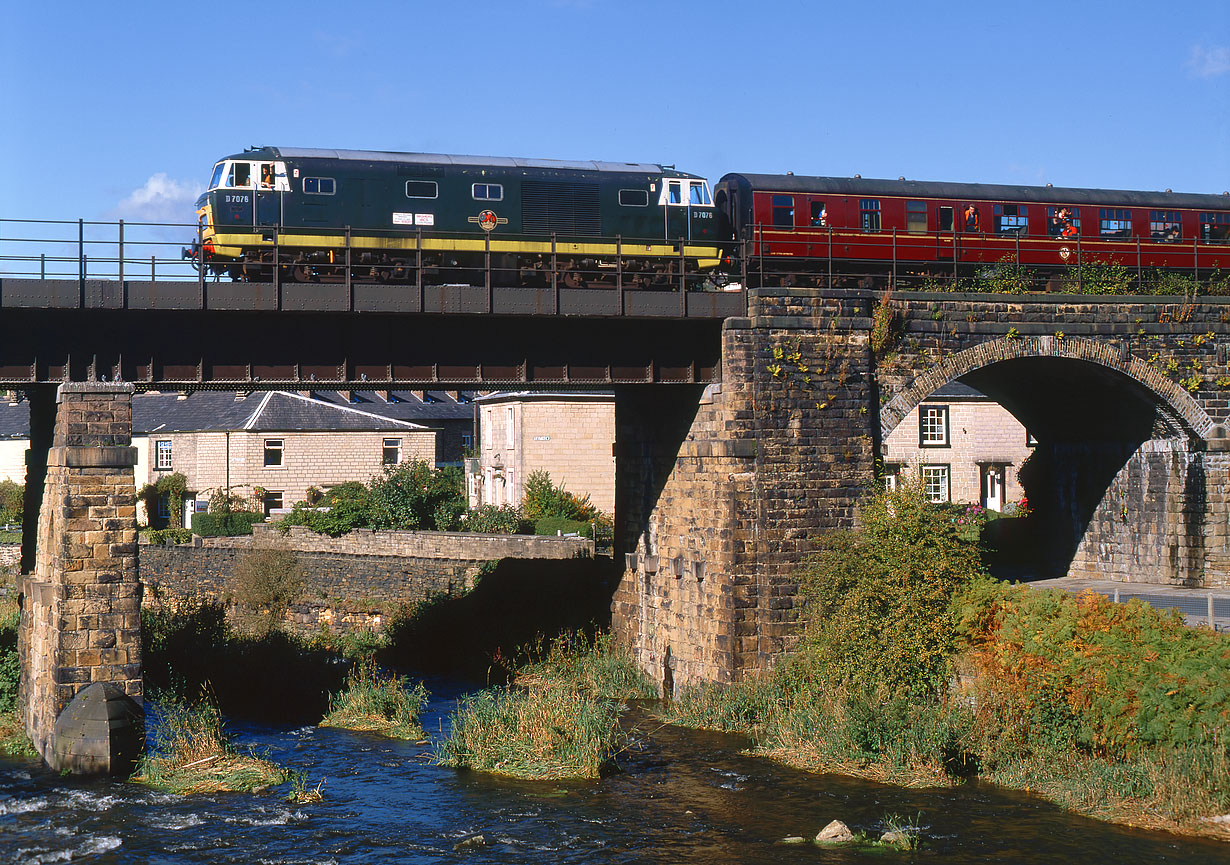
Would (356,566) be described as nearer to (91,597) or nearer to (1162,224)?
(91,597)

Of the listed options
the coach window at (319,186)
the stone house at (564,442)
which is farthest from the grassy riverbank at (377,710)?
the stone house at (564,442)

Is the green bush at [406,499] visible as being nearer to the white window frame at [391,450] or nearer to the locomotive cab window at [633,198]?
the white window frame at [391,450]

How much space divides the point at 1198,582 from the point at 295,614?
79.8 ft

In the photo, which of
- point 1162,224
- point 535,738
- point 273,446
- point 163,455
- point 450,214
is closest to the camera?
point 535,738

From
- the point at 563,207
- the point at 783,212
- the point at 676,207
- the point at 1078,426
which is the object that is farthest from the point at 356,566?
the point at 1078,426

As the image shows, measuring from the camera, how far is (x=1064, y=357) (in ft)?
77.9

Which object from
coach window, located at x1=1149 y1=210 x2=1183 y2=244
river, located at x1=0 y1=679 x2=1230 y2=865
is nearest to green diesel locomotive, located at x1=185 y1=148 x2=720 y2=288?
river, located at x1=0 y1=679 x2=1230 y2=865

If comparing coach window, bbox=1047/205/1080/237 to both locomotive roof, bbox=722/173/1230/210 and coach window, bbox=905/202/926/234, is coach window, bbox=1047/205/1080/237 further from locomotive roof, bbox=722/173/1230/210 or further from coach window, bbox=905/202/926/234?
coach window, bbox=905/202/926/234

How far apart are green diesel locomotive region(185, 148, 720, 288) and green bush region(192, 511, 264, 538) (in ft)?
72.3

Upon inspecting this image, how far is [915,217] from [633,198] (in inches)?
272

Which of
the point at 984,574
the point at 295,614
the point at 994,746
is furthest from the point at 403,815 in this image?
the point at 295,614

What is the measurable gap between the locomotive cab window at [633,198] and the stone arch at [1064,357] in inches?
347

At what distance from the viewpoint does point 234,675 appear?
25.4 meters

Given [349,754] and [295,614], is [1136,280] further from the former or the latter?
[295,614]
